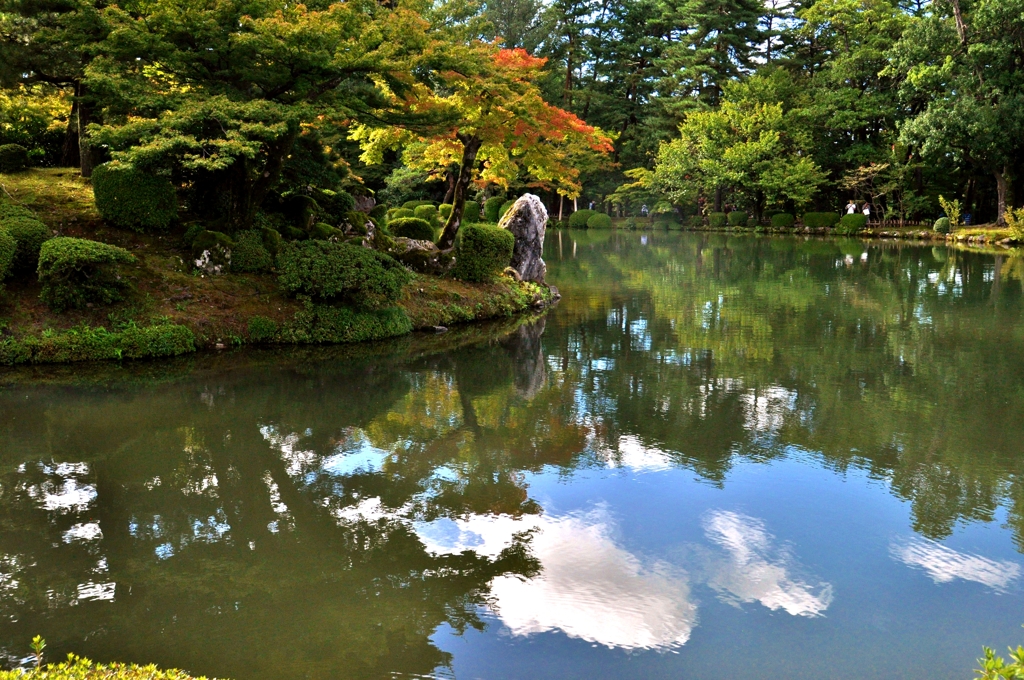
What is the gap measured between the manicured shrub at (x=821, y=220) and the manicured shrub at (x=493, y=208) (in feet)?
50.1

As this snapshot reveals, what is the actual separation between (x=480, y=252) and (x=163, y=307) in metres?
5.45

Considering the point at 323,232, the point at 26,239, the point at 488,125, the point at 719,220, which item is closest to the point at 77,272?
the point at 26,239

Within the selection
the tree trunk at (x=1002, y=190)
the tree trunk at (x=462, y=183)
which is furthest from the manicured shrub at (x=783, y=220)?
the tree trunk at (x=462, y=183)

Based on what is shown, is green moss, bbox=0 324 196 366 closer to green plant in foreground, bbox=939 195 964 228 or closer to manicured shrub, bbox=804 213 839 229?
green plant in foreground, bbox=939 195 964 228

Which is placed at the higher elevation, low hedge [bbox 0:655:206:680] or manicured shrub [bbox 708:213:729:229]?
manicured shrub [bbox 708:213:729:229]

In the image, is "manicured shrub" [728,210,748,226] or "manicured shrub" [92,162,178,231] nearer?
"manicured shrub" [92,162,178,231]

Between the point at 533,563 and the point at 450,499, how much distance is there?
114 centimetres

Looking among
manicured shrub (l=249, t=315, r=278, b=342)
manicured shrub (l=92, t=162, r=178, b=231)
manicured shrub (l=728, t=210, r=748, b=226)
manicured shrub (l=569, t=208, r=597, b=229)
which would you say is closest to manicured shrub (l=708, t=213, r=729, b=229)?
manicured shrub (l=728, t=210, r=748, b=226)

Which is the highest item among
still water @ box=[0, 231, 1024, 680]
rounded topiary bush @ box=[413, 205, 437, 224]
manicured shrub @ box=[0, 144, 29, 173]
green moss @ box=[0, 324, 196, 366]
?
manicured shrub @ box=[0, 144, 29, 173]

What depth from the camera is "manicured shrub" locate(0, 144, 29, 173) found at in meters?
14.1

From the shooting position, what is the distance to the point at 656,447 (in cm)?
655

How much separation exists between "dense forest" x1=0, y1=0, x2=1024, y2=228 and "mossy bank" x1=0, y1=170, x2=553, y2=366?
1.30 metres

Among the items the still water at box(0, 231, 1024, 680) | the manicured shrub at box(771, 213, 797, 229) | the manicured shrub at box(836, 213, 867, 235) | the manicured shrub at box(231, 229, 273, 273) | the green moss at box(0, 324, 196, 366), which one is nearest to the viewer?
the still water at box(0, 231, 1024, 680)

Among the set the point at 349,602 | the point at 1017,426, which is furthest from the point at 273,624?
the point at 1017,426
